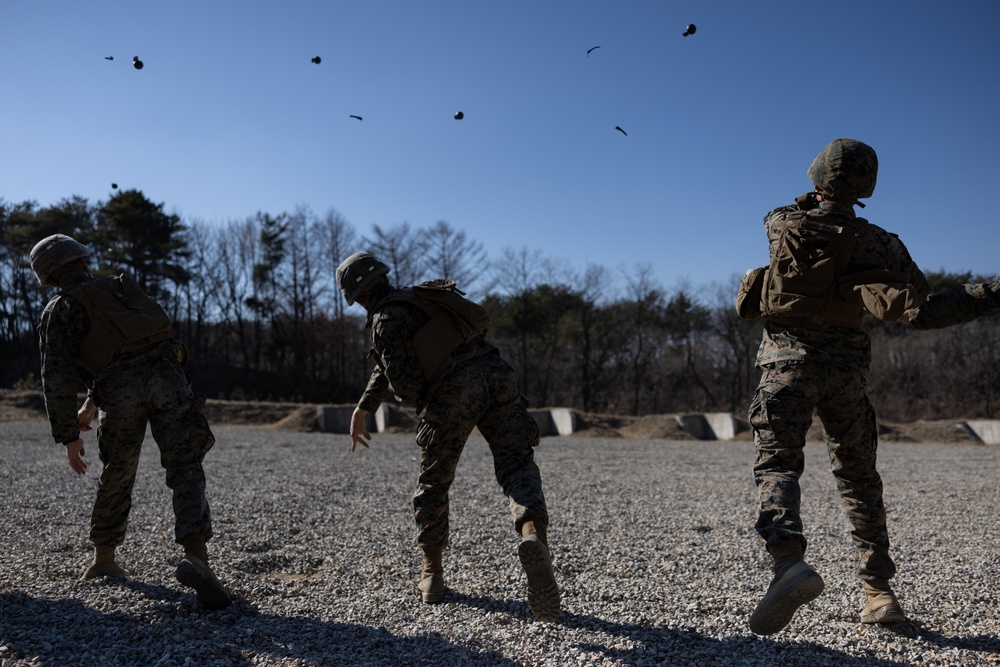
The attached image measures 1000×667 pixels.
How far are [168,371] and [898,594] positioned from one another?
4239 millimetres

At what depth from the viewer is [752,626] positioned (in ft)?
9.70

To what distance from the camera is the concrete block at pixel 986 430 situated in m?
18.2

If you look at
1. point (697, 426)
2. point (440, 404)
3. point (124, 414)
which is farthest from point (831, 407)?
point (697, 426)

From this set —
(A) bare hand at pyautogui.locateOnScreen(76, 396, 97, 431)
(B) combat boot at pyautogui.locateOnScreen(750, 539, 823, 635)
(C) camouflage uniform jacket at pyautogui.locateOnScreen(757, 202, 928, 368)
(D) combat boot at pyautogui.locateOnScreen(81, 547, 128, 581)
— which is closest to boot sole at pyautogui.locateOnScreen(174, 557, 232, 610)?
(D) combat boot at pyautogui.locateOnScreen(81, 547, 128, 581)

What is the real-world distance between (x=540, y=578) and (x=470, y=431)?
2.84ft

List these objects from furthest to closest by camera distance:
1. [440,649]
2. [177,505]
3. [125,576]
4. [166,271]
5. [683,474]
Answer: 1. [166,271]
2. [683,474]
3. [125,576]
4. [177,505]
5. [440,649]

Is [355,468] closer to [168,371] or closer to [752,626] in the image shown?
[168,371]

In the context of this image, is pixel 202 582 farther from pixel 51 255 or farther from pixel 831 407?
pixel 831 407

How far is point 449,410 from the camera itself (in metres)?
3.86

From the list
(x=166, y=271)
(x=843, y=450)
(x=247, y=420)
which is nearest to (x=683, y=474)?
(x=843, y=450)

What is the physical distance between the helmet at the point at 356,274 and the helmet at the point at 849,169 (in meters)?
2.28

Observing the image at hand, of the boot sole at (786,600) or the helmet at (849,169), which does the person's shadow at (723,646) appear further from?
the helmet at (849,169)

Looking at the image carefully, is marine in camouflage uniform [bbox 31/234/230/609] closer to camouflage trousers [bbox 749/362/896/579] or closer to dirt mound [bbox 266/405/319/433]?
camouflage trousers [bbox 749/362/896/579]

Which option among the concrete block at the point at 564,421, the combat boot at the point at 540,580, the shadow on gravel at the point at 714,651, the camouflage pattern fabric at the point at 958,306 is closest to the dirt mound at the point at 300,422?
A: the concrete block at the point at 564,421
